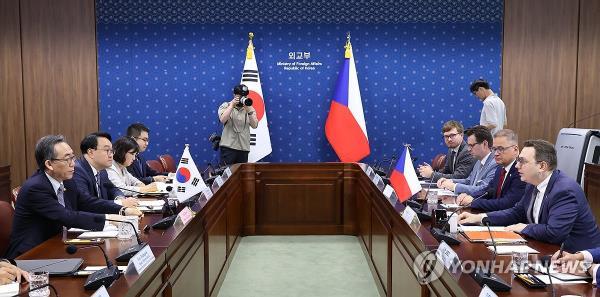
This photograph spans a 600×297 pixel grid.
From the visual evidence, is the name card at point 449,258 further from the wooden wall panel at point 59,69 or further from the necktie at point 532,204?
the wooden wall panel at point 59,69

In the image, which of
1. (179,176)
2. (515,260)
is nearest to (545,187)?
(515,260)

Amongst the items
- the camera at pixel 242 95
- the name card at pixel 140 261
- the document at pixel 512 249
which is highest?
the camera at pixel 242 95

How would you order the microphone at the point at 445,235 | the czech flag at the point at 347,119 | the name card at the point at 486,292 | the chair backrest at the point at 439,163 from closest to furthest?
the name card at the point at 486,292, the microphone at the point at 445,235, the chair backrest at the point at 439,163, the czech flag at the point at 347,119

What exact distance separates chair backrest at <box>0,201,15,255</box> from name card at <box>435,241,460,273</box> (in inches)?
76.9

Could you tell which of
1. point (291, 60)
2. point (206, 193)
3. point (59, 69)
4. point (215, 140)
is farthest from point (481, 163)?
point (59, 69)

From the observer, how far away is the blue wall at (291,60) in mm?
7141

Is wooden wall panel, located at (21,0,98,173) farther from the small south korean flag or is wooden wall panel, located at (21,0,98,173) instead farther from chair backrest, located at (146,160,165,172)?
the small south korean flag

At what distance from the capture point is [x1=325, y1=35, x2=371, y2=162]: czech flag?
6.97m

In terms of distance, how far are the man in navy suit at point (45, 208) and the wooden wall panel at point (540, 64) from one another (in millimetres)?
5782

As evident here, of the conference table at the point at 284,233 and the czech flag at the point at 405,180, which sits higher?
the czech flag at the point at 405,180

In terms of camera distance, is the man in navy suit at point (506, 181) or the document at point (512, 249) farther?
the man in navy suit at point (506, 181)

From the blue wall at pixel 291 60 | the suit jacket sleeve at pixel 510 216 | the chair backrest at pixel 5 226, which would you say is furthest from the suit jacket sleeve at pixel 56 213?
the blue wall at pixel 291 60

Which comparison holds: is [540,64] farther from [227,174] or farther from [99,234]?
[99,234]

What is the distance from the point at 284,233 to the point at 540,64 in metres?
4.03
